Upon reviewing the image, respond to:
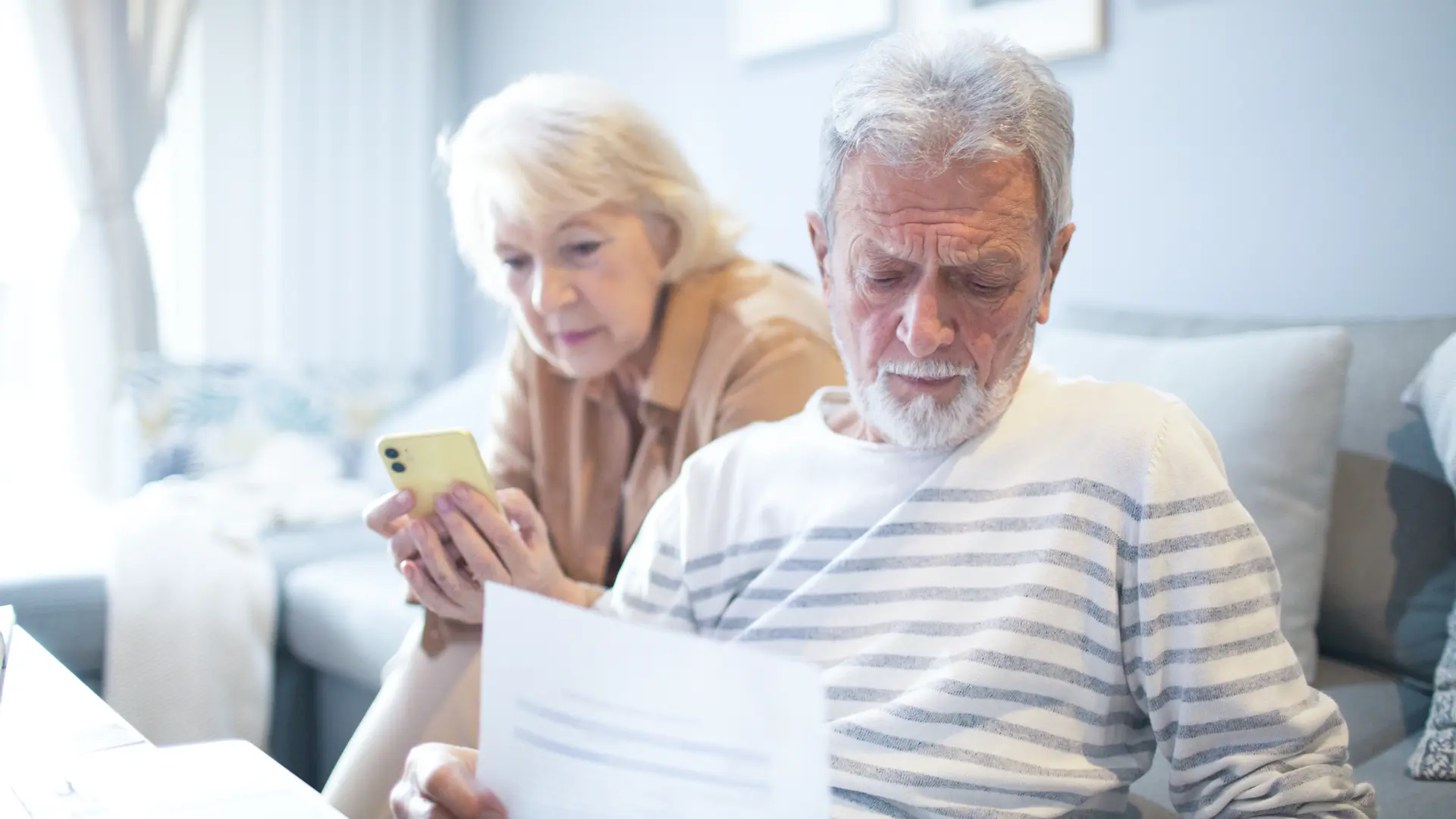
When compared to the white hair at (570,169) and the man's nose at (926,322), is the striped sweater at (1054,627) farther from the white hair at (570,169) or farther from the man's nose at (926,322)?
the white hair at (570,169)

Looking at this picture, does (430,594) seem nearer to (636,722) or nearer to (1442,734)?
(636,722)

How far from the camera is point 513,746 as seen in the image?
0.73m

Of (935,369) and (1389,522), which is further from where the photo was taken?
(1389,522)

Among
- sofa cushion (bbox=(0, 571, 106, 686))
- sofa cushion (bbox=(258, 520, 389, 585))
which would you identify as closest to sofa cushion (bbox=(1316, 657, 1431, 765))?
sofa cushion (bbox=(258, 520, 389, 585))

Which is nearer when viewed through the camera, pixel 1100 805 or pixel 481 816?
pixel 481 816

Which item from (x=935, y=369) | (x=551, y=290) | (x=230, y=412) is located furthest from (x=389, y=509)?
(x=230, y=412)

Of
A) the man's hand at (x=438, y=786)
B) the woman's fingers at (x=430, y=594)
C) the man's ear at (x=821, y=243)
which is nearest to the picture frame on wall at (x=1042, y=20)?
the man's ear at (x=821, y=243)

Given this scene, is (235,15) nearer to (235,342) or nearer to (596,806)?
(235,342)

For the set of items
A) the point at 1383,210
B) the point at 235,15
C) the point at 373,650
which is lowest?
the point at 373,650

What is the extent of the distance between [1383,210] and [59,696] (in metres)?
1.68

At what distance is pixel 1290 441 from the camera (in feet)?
4.65

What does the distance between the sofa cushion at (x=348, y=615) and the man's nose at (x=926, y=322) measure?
3.83 ft

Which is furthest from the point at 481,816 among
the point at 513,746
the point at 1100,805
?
the point at 1100,805

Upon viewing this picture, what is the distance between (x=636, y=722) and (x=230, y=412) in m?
2.50
